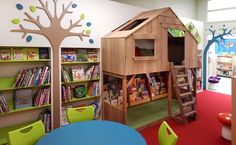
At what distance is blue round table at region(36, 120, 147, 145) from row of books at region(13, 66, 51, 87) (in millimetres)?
1329

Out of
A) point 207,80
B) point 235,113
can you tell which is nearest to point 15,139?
point 235,113

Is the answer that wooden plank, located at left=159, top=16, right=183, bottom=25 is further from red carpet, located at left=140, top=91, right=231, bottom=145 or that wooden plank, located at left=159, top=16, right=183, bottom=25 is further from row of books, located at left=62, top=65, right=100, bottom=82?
red carpet, located at left=140, top=91, right=231, bottom=145

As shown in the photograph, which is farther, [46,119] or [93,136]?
[46,119]

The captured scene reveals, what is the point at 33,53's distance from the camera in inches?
120

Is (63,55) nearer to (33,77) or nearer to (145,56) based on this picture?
(33,77)

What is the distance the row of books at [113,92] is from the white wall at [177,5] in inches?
89.9

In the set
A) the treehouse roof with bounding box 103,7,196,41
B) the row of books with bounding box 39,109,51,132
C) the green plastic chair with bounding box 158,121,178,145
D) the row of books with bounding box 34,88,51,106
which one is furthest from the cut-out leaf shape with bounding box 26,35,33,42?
the green plastic chair with bounding box 158,121,178,145

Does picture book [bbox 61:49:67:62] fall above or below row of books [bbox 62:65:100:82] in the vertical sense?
above

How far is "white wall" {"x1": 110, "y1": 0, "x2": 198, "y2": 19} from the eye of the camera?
5.19 m

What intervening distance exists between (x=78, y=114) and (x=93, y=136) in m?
0.81

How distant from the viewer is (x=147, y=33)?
346 cm

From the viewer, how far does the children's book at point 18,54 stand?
288cm

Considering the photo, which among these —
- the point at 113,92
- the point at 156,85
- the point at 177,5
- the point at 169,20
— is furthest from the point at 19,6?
the point at 177,5

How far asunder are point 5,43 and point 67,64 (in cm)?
113
